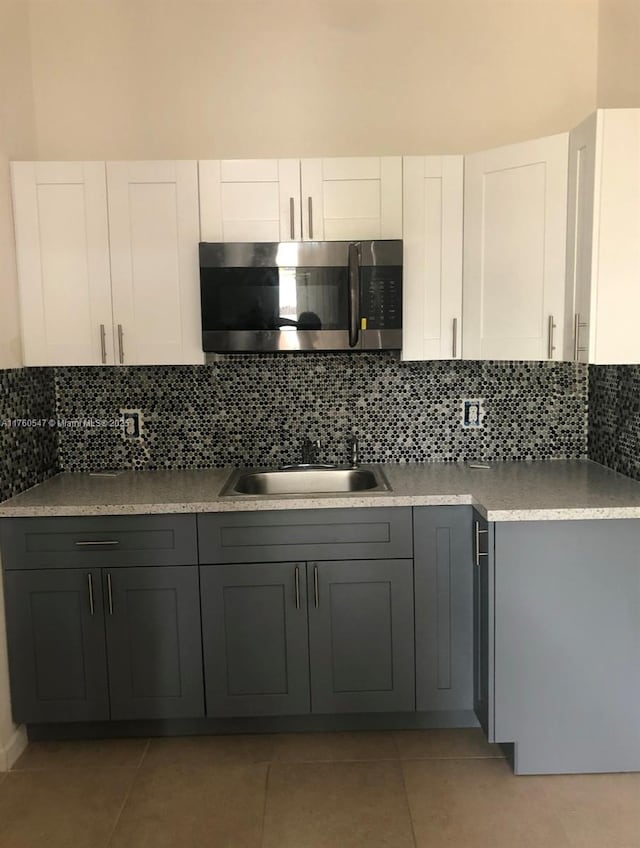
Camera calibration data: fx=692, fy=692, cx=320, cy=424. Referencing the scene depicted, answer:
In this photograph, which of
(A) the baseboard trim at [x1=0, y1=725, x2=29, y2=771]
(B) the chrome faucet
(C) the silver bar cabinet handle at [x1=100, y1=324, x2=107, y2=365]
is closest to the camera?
(A) the baseboard trim at [x1=0, y1=725, x2=29, y2=771]

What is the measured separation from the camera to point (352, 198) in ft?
8.56

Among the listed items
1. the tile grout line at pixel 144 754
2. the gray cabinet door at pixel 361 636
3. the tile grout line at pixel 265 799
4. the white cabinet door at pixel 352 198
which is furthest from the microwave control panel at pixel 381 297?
the tile grout line at pixel 144 754

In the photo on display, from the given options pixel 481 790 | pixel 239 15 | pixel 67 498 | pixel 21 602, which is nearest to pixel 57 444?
pixel 67 498

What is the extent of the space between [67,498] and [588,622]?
1.86 meters

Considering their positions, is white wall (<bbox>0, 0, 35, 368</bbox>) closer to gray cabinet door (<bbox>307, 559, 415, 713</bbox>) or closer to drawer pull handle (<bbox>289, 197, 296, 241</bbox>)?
drawer pull handle (<bbox>289, 197, 296, 241</bbox>)

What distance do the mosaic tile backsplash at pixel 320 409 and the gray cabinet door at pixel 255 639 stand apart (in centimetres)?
67

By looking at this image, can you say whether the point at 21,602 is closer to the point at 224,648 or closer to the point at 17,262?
the point at 224,648

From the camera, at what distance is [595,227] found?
220 centimetres

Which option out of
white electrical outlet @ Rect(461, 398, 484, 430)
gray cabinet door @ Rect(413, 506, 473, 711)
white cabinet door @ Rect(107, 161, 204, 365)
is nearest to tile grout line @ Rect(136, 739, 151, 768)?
gray cabinet door @ Rect(413, 506, 473, 711)

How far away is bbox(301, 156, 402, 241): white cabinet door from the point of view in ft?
8.50

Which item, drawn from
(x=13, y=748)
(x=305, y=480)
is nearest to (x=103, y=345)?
(x=305, y=480)

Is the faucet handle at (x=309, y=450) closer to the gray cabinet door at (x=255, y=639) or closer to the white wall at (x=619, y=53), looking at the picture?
the gray cabinet door at (x=255, y=639)

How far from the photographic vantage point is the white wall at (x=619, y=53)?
98.3 inches

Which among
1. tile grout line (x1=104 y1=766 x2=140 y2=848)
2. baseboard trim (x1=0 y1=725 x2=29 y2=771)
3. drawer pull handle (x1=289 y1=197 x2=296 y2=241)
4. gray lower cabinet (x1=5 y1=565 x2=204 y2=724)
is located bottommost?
tile grout line (x1=104 y1=766 x2=140 y2=848)
